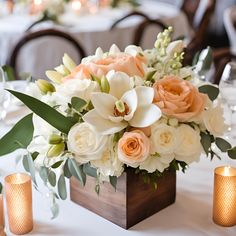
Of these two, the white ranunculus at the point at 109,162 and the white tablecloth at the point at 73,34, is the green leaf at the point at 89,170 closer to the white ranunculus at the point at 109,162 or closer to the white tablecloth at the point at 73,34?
the white ranunculus at the point at 109,162

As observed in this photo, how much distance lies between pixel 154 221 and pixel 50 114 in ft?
1.07

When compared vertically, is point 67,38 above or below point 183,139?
below

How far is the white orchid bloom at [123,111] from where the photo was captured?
0.92 m

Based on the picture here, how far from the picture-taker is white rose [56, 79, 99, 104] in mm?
953

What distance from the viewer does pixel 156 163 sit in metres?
0.95

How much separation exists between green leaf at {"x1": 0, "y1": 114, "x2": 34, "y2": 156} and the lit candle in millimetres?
374

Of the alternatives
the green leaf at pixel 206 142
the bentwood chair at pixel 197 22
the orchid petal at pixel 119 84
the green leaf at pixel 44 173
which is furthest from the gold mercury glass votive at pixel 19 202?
the bentwood chair at pixel 197 22

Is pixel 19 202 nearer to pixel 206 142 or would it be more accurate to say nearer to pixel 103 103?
pixel 103 103

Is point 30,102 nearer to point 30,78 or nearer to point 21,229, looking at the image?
point 21,229

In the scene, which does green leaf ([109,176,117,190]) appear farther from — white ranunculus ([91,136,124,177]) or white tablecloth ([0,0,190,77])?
white tablecloth ([0,0,190,77])

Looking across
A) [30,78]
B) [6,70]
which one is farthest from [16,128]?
[6,70]

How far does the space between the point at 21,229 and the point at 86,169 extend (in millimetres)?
185

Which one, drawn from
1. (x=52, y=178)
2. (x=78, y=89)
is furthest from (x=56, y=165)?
(x=78, y=89)

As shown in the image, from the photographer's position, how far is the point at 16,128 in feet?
3.32
